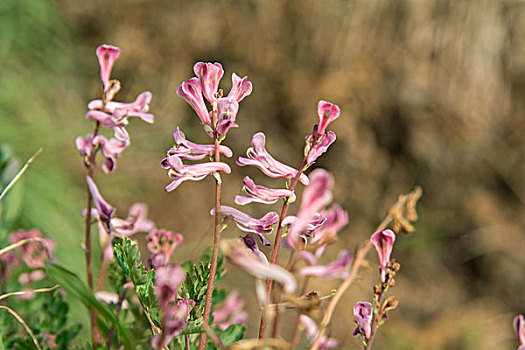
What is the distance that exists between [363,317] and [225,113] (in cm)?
16

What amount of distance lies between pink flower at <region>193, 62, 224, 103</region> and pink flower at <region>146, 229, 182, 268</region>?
0.13m

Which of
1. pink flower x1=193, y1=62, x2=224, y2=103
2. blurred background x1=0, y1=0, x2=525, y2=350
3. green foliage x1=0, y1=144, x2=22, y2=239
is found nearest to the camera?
pink flower x1=193, y1=62, x2=224, y2=103

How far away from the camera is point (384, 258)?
0.37 m

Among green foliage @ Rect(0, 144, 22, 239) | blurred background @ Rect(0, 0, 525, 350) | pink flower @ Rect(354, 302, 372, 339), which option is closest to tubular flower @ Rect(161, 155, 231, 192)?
pink flower @ Rect(354, 302, 372, 339)

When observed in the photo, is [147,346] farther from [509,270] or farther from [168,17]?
[168,17]

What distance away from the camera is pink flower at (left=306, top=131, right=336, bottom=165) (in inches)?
13.3

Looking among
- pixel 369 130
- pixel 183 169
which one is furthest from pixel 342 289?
pixel 369 130

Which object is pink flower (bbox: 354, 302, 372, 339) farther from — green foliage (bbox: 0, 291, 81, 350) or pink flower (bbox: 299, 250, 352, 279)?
green foliage (bbox: 0, 291, 81, 350)

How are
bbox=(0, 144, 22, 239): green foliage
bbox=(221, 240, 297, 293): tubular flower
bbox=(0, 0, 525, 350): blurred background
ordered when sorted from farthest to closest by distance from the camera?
bbox=(0, 0, 525, 350): blurred background
bbox=(0, 144, 22, 239): green foliage
bbox=(221, 240, 297, 293): tubular flower

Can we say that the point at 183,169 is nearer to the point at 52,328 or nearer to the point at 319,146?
the point at 319,146

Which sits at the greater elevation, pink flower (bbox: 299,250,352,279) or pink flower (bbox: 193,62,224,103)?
pink flower (bbox: 193,62,224,103)

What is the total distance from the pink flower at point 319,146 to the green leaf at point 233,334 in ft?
0.49

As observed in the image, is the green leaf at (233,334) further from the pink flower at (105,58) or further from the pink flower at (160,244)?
the pink flower at (105,58)

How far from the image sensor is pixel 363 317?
14.1 inches
